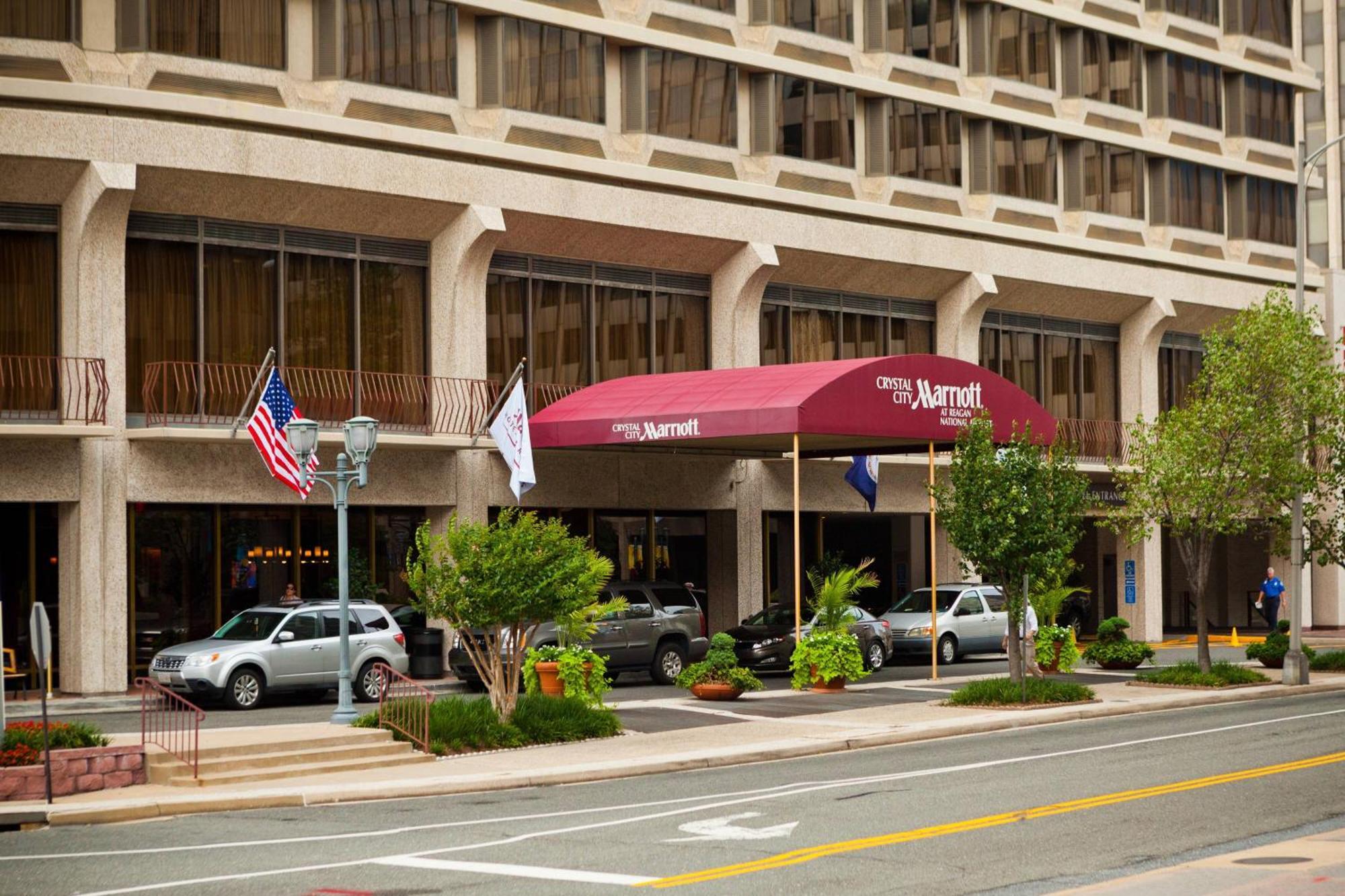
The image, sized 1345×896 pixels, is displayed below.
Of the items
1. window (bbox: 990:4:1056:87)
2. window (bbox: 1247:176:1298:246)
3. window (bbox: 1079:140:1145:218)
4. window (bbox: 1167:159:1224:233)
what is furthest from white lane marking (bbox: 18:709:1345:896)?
window (bbox: 1247:176:1298:246)

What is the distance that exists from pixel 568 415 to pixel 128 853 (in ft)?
62.2

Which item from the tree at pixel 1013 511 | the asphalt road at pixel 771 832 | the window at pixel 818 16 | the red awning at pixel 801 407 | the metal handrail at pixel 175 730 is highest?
the window at pixel 818 16

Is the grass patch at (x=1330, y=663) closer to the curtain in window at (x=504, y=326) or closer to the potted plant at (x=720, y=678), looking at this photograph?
the potted plant at (x=720, y=678)

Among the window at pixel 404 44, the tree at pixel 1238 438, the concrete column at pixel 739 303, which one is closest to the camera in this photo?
the tree at pixel 1238 438

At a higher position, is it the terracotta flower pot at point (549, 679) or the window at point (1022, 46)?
the window at point (1022, 46)

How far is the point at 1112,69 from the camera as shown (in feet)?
153

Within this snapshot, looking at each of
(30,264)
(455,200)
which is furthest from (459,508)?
(30,264)

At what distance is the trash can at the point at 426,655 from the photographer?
29.9 m

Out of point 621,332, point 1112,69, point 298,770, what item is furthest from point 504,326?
point 1112,69

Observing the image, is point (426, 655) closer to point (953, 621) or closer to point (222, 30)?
point (222, 30)

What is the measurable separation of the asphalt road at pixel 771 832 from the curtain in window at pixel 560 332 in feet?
53.9

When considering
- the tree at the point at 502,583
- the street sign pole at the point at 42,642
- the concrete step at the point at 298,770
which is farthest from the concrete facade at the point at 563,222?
the street sign pole at the point at 42,642

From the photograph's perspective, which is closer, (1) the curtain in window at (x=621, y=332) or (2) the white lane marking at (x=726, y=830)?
(2) the white lane marking at (x=726, y=830)

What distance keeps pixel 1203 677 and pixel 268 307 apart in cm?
1789
